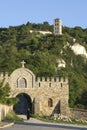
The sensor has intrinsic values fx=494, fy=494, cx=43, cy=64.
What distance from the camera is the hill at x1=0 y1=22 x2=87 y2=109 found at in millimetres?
67312

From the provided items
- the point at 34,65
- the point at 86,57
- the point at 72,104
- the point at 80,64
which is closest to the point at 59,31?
the point at 86,57

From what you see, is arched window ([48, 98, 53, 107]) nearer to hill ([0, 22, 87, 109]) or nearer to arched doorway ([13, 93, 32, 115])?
arched doorway ([13, 93, 32, 115])

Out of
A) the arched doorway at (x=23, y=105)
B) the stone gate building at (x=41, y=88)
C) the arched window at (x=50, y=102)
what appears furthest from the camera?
the arched doorway at (x=23, y=105)

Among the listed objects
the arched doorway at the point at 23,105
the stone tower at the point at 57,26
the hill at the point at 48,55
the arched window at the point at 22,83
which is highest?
the stone tower at the point at 57,26

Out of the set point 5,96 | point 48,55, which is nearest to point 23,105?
point 5,96

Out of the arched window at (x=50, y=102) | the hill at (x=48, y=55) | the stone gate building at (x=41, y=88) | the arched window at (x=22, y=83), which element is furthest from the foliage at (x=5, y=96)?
the hill at (x=48, y=55)

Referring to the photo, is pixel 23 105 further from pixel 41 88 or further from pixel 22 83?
pixel 41 88

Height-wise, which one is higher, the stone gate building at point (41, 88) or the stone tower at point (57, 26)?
the stone tower at point (57, 26)

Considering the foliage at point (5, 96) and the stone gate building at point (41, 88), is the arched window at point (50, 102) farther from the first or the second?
the foliage at point (5, 96)

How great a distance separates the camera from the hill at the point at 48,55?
221 feet

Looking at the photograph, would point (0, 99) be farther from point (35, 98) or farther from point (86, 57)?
point (86, 57)

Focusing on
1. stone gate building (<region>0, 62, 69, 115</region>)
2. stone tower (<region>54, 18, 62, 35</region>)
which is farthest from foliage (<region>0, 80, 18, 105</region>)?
stone tower (<region>54, 18, 62, 35</region>)

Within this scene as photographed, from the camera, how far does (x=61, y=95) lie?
55844 millimetres

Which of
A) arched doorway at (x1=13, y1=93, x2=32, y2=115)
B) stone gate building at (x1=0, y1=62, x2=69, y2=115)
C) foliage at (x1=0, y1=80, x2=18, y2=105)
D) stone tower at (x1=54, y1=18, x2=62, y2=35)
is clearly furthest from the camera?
stone tower at (x1=54, y1=18, x2=62, y2=35)
